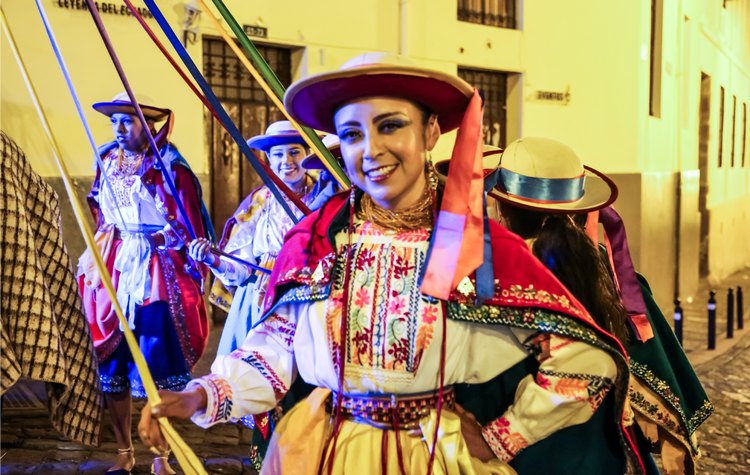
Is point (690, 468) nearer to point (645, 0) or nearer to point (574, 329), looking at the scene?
point (574, 329)

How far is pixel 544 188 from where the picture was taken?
3.04 metres

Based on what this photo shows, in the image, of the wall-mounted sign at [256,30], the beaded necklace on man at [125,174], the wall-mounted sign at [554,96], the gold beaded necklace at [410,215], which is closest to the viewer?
the gold beaded necklace at [410,215]

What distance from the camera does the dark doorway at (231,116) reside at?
8.55 metres

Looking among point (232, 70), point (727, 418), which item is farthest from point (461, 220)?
point (232, 70)

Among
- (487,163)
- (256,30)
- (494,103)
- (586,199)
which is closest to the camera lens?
(586,199)

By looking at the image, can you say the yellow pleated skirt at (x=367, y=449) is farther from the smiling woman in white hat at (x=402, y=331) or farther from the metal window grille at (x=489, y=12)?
the metal window grille at (x=489, y=12)

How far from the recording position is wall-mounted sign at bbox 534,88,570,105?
11781 mm

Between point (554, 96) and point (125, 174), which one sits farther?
point (554, 96)

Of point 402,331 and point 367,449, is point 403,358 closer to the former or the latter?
point 402,331

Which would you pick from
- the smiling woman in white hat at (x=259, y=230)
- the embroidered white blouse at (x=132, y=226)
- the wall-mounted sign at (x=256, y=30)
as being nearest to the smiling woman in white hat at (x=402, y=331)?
the smiling woman in white hat at (x=259, y=230)

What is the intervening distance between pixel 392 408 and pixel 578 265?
0.93 metres

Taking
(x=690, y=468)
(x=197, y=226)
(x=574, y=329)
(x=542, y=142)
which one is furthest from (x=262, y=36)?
(x=574, y=329)

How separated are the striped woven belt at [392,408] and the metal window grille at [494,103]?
926cm

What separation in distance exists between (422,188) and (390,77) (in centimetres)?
33
